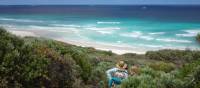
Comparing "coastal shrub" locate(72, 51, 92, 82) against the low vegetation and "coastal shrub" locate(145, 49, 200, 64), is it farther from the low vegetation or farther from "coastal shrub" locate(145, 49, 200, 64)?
"coastal shrub" locate(145, 49, 200, 64)

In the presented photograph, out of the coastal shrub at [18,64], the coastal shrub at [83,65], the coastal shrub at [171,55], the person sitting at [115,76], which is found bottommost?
the coastal shrub at [171,55]

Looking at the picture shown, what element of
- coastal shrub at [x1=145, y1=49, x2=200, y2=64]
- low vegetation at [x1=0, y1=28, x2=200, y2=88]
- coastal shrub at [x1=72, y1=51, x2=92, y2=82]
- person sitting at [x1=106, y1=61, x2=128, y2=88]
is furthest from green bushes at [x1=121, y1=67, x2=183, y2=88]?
coastal shrub at [x1=145, y1=49, x2=200, y2=64]

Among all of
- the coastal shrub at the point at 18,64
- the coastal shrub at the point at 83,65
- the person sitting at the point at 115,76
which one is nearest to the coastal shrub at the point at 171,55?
the person sitting at the point at 115,76

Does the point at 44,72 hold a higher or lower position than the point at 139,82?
higher

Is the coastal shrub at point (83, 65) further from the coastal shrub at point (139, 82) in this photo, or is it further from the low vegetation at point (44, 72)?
the coastal shrub at point (139, 82)

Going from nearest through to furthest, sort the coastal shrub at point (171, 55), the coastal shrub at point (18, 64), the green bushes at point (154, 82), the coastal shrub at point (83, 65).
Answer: the green bushes at point (154, 82)
the coastal shrub at point (18, 64)
the coastal shrub at point (83, 65)
the coastal shrub at point (171, 55)

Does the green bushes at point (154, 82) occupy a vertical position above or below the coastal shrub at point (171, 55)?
above

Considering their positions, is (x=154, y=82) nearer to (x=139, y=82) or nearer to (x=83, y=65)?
(x=139, y=82)

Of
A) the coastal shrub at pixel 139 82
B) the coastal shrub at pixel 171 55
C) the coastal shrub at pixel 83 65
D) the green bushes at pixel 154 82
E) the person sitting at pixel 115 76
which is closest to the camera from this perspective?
the green bushes at pixel 154 82

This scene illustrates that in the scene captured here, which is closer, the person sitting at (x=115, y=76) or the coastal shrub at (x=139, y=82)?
the coastal shrub at (x=139, y=82)

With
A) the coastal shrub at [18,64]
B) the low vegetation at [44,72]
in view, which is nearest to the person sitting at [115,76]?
the low vegetation at [44,72]

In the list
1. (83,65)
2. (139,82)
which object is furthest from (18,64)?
(83,65)

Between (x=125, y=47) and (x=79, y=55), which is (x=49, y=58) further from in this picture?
(x=125, y=47)

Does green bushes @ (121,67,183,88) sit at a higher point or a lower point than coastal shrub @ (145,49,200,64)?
higher
